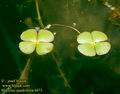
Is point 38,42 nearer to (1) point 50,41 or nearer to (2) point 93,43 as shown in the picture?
(1) point 50,41

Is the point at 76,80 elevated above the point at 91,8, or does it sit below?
below

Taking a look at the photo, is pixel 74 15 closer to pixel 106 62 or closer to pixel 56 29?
pixel 56 29

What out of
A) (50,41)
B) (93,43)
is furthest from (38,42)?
(93,43)

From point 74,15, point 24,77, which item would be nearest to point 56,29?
point 74,15

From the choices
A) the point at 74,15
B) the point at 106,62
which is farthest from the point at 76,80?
the point at 74,15

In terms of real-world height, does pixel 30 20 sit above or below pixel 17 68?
above

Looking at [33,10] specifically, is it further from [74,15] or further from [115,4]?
[115,4]
